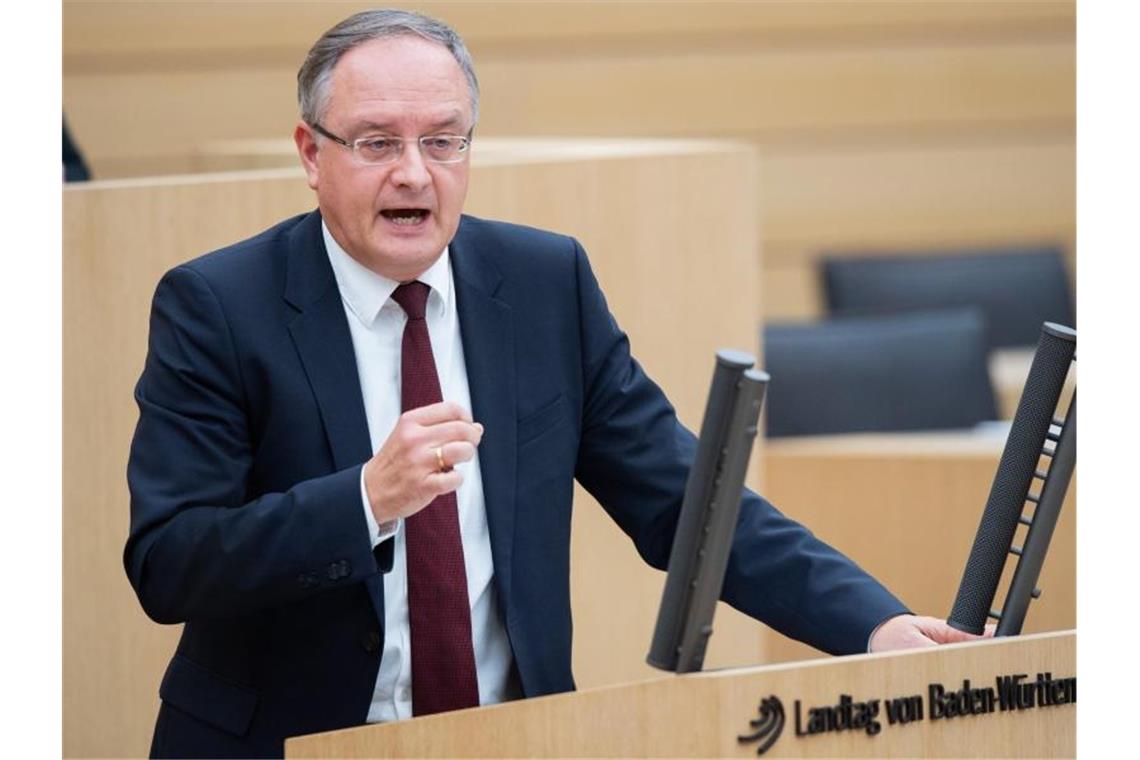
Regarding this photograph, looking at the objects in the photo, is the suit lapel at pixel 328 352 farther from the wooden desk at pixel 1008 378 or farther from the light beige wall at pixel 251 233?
the wooden desk at pixel 1008 378

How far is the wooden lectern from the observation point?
1.52 meters

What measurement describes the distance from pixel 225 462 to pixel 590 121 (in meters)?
3.69

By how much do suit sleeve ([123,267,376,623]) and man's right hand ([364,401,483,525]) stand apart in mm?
78

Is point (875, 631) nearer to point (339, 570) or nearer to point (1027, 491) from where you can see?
point (1027, 491)

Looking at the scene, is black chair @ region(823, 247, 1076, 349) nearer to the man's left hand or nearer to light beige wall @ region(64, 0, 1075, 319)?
light beige wall @ region(64, 0, 1075, 319)

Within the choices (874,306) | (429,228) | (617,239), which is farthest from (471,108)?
(874,306)

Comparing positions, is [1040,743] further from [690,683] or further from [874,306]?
[874,306]

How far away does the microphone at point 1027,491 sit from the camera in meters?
1.71

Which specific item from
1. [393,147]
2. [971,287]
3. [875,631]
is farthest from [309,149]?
[971,287]

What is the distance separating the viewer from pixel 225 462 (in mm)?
1838

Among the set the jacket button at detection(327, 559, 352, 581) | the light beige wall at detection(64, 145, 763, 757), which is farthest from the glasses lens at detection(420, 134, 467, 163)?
the light beige wall at detection(64, 145, 763, 757)
